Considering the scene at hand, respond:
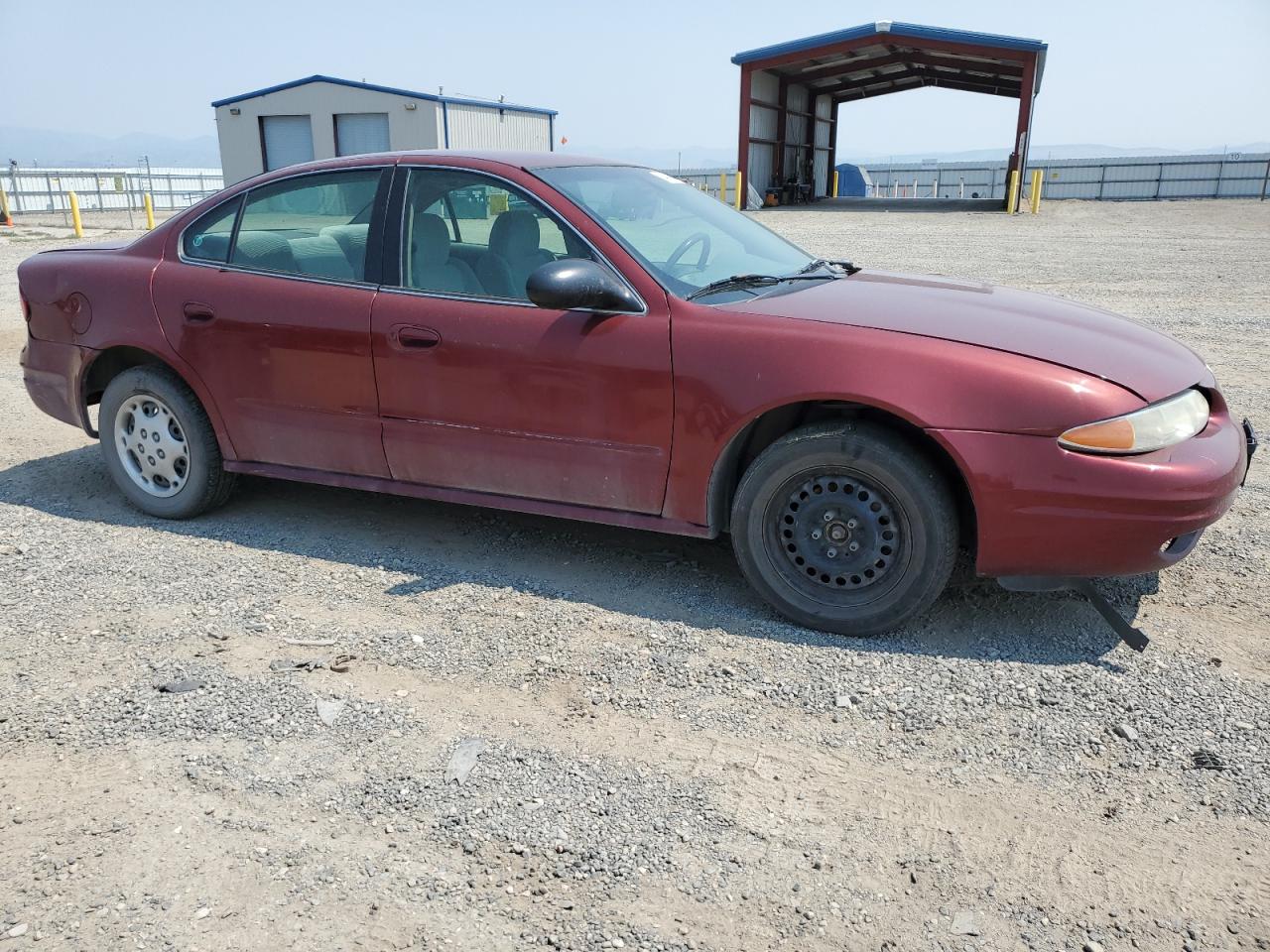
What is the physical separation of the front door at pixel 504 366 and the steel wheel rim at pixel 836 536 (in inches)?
19.6

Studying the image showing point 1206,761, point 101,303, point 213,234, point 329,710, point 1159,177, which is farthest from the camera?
point 1159,177

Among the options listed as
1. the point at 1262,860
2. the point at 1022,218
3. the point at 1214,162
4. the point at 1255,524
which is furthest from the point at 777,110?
the point at 1262,860

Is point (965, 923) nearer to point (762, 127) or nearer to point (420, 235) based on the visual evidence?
point (420, 235)

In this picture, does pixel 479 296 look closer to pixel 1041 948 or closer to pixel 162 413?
pixel 162 413

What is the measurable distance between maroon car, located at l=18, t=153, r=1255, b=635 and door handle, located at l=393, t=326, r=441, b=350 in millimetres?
11

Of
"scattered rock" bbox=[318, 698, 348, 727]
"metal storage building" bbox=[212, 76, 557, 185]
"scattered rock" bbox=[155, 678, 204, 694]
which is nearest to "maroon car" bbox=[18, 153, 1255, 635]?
"scattered rock" bbox=[318, 698, 348, 727]

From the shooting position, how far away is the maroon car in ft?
11.0

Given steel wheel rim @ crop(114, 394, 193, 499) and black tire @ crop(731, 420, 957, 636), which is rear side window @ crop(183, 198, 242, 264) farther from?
black tire @ crop(731, 420, 957, 636)

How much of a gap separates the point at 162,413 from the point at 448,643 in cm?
216

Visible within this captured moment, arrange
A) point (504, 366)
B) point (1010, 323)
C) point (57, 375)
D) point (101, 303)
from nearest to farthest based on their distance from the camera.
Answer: point (1010, 323), point (504, 366), point (101, 303), point (57, 375)

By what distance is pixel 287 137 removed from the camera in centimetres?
3178

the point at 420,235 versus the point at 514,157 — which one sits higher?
the point at 514,157

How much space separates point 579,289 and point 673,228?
802mm

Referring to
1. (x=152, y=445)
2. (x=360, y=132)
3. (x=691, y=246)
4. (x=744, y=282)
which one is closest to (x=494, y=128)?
(x=360, y=132)
